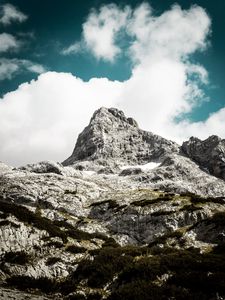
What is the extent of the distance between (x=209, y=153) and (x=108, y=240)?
10842 cm

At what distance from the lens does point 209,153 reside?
483 feet

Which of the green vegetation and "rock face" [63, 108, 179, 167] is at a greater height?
"rock face" [63, 108, 179, 167]

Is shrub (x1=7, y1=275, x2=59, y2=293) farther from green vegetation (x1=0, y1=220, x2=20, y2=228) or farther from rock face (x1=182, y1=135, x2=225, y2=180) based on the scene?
rock face (x1=182, y1=135, x2=225, y2=180)

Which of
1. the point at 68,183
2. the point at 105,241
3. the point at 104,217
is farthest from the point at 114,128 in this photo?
the point at 105,241

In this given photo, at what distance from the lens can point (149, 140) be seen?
178625mm

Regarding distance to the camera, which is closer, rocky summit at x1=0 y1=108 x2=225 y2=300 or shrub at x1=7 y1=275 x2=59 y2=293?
rocky summit at x1=0 y1=108 x2=225 y2=300

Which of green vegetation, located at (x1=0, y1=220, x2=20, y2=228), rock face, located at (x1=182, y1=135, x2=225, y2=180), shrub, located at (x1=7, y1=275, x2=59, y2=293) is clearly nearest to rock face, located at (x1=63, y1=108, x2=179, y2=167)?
rock face, located at (x1=182, y1=135, x2=225, y2=180)

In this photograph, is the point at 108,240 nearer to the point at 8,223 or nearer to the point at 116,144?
the point at 8,223

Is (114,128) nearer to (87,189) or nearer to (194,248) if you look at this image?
(87,189)

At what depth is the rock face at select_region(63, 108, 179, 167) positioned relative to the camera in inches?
6452

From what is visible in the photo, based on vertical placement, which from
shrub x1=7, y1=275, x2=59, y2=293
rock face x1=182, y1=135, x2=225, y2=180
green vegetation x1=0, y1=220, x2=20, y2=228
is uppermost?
rock face x1=182, y1=135, x2=225, y2=180

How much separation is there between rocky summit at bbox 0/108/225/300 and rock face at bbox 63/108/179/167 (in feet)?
157

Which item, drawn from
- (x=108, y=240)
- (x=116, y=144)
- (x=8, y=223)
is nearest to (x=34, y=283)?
(x=8, y=223)

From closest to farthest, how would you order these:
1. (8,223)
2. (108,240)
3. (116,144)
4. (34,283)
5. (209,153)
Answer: (34,283)
(8,223)
(108,240)
(209,153)
(116,144)
